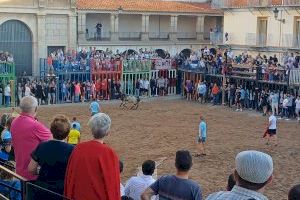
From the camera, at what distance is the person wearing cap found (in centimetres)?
383

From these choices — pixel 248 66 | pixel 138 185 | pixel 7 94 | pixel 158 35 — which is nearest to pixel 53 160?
pixel 138 185

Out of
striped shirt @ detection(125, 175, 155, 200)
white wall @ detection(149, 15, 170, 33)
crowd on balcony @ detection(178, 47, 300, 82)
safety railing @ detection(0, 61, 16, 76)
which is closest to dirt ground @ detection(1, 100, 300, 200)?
crowd on balcony @ detection(178, 47, 300, 82)

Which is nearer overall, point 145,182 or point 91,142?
point 91,142

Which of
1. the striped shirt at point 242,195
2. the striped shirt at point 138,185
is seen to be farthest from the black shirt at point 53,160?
the striped shirt at point 242,195

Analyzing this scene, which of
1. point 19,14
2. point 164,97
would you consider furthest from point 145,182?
point 19,14

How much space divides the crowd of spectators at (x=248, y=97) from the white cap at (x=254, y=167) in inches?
994

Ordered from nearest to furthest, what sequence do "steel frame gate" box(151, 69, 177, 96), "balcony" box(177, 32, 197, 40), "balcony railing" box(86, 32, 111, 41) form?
"steel frame gate" box(151, 69, 177, 96) → "balcony railing" box(86, 32, 111, 41) → "balcony" box(177, 32, 197, 40)

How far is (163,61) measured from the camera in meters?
37.3

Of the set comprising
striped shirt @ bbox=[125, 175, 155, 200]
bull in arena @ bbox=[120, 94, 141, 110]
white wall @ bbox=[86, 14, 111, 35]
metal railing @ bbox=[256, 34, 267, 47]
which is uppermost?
white wall @ bbox=[86, 14, 111, 35]

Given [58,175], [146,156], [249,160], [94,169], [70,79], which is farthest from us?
[70,79]

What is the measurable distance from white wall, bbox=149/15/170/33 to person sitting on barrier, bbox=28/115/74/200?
138ft

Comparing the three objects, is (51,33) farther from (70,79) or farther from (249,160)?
(249,160)

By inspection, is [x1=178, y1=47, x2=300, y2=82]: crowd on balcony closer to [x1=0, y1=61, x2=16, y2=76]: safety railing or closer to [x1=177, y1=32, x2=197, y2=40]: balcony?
[x1=177, y1=32, x2=197, y2=40]: balcony

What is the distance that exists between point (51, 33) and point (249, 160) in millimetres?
35817
